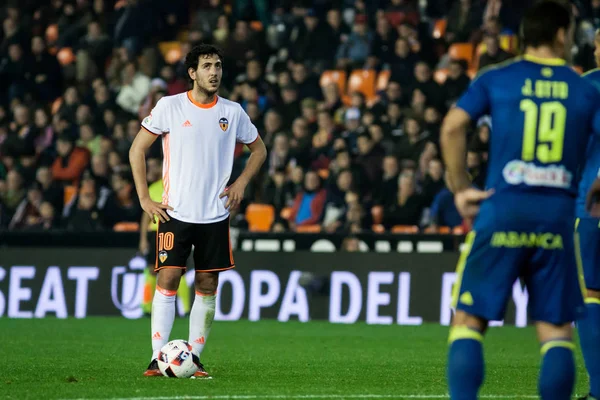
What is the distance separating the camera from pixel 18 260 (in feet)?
54.5

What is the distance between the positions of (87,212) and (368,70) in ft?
16.5

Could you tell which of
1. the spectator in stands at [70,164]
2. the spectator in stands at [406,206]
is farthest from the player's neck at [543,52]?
the spectator in stands at [70,164]

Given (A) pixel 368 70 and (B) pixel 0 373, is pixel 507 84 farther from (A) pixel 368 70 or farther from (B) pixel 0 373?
(A) pixel 368 70

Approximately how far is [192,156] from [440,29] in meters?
11.9

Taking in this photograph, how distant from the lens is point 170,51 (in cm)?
2233

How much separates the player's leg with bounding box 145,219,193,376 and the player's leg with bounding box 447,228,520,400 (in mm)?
3425

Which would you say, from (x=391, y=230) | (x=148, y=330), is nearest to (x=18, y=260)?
(x=148, y=330)

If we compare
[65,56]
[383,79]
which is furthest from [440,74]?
[65,56]

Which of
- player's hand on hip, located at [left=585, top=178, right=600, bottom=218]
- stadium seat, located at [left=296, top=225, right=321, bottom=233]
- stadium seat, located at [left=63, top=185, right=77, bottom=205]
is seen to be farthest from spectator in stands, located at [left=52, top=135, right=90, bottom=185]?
player's hand on hip, located at [left=585, top=178, right=600, bottom=218]

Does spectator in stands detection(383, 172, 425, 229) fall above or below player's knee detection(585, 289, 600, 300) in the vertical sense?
A: above

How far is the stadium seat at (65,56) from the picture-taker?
22.8 metres

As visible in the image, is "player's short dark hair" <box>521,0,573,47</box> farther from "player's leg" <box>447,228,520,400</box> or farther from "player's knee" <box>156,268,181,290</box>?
"player's knee" <box>156,268,181,290</box>

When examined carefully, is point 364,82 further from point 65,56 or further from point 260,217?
point 65,56

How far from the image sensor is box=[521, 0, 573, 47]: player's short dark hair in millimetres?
5496
